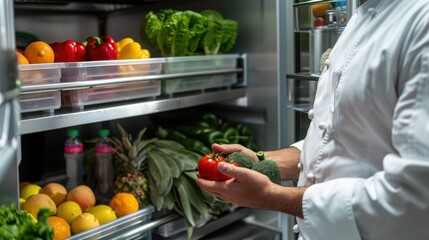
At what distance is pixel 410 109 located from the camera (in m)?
0.86

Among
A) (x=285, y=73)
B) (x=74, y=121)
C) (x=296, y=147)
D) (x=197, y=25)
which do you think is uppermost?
(x=197, y=25)

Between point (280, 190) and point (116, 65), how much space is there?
2.14ft

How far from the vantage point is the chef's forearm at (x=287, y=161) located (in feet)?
4.44

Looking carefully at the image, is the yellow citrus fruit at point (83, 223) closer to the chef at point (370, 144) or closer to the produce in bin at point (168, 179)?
the produce in bin at point (168, 179)

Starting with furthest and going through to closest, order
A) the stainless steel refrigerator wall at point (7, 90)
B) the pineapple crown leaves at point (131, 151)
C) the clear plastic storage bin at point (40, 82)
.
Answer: the pineapple crown leaves at point (131, 151) → the clear plastic storage bin at point (40, 82) → the stainless steel refrigerator wall at point (7, 90)

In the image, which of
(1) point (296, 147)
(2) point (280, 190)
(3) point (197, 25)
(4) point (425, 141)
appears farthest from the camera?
(3) point (197, 25)

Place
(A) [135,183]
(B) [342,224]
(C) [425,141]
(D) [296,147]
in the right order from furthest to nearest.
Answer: (A) [135,183] → (D) [296,147] → (B) [342,224] → (C) [425,141]

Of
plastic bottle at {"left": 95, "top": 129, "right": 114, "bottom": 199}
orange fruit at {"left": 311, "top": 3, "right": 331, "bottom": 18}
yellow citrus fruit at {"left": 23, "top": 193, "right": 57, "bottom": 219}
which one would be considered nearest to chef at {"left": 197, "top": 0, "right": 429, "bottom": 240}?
orange fruit at {"left": 311, "top": 3, "right": 331, "bottom": 18}

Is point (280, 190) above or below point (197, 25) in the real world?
below

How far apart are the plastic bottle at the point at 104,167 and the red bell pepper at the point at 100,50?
0.33 m

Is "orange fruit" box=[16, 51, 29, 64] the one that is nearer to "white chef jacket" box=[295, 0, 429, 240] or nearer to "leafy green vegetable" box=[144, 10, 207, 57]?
"leafy green vegetable" box=[144, 10, 207, 57]

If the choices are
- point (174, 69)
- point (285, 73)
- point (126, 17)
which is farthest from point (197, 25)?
point (126, 17)

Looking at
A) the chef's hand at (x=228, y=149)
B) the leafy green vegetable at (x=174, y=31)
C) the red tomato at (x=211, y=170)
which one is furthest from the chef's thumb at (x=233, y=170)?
the leafy green vegetable at (x=174, y=31)

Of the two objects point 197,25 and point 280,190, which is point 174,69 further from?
point 280,190
